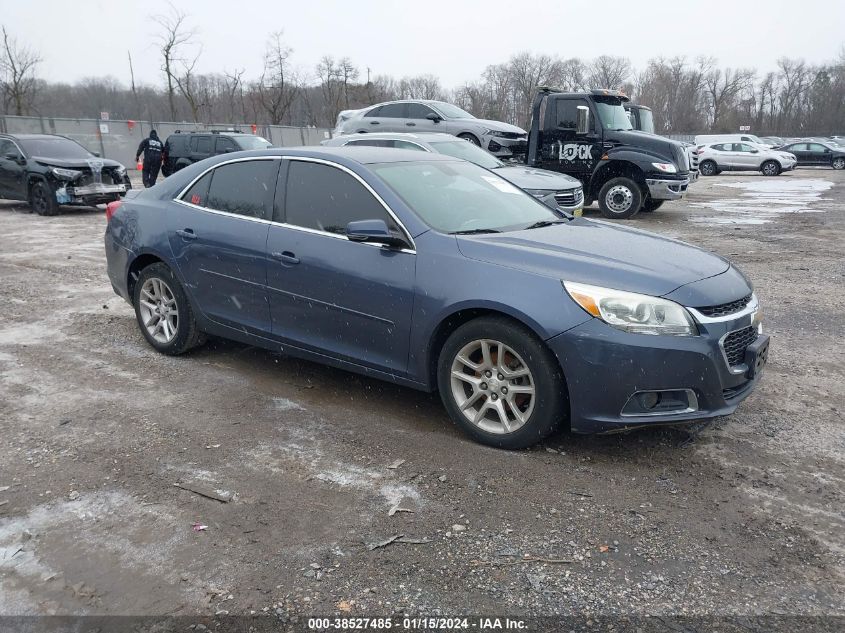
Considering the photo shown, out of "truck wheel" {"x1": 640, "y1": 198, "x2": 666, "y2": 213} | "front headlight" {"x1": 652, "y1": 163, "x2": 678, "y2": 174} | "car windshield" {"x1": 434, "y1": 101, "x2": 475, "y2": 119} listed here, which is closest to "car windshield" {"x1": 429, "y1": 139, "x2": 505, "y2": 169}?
"front headlight" {"x1": 652, "y1": 163, "x2": 678, "y2": 174}

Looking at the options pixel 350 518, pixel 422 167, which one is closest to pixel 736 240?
pixel 422 167

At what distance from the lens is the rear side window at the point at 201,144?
709 inches

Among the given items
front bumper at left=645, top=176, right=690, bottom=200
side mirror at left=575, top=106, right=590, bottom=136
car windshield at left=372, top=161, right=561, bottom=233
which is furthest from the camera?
side mirror at left=575, top=106, right=590, bottom=136

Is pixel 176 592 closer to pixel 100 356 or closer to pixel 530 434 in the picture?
pixel 530 434

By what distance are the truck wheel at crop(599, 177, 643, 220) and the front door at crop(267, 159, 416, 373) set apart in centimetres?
1045

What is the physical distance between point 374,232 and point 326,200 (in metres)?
0.65

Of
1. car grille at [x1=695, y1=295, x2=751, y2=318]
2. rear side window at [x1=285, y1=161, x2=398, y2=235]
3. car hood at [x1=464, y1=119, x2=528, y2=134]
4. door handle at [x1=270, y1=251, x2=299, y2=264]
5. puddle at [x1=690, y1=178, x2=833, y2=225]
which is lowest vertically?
puddle at [x1=690, y1=178, x2=833, y2=225]

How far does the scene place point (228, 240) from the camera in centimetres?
480

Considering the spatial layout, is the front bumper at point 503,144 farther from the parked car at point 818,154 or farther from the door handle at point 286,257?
the parked car at point 818,154

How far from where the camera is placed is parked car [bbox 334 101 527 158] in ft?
49.7

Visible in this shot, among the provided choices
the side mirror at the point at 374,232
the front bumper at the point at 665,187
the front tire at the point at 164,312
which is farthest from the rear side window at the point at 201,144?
the side mirror at the point at 374,232

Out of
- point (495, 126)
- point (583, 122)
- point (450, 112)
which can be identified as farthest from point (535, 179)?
point (450, 112)

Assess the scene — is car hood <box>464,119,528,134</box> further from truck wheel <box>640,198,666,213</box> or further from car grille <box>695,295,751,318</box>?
car grille <box>695,295,751,318</box>

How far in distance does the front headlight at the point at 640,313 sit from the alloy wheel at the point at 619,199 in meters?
11.0
